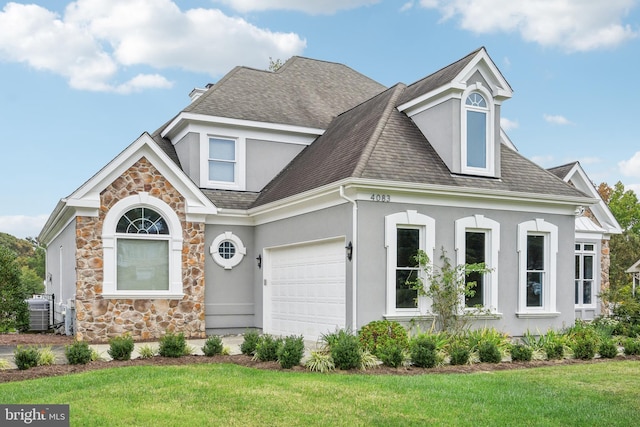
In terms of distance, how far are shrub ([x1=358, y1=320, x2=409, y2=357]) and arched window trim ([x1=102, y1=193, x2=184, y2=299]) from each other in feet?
18.9

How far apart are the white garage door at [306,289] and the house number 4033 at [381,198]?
128 centimetres

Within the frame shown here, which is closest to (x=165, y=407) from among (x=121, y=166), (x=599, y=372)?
(x=599, y=372)

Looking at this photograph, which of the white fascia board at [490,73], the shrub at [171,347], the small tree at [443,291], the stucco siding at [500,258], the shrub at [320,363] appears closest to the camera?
the shrub at [320,363]

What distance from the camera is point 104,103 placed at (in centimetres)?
1675

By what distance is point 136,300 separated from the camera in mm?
15430

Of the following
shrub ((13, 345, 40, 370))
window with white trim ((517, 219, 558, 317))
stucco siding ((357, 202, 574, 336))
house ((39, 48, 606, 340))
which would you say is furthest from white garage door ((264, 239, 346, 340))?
shrub ((13, 345, 40, 370))

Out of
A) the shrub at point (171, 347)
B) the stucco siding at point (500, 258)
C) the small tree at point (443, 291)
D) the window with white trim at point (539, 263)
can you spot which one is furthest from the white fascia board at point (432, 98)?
the shrub at point (171, 347)

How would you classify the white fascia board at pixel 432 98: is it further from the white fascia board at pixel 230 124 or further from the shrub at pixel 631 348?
the shrub at pixel 631 348

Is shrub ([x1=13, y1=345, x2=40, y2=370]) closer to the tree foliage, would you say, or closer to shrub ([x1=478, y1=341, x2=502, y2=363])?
shrub ([x1=478, y1=341, x2=502, y2=363])

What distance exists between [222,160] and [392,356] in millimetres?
9262

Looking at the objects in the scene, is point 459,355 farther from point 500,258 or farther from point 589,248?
point 589,248

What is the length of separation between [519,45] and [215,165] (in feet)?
28.8

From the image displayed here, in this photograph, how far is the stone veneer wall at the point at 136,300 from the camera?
586 inches

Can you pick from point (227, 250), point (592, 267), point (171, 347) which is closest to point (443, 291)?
point (171, 347)
